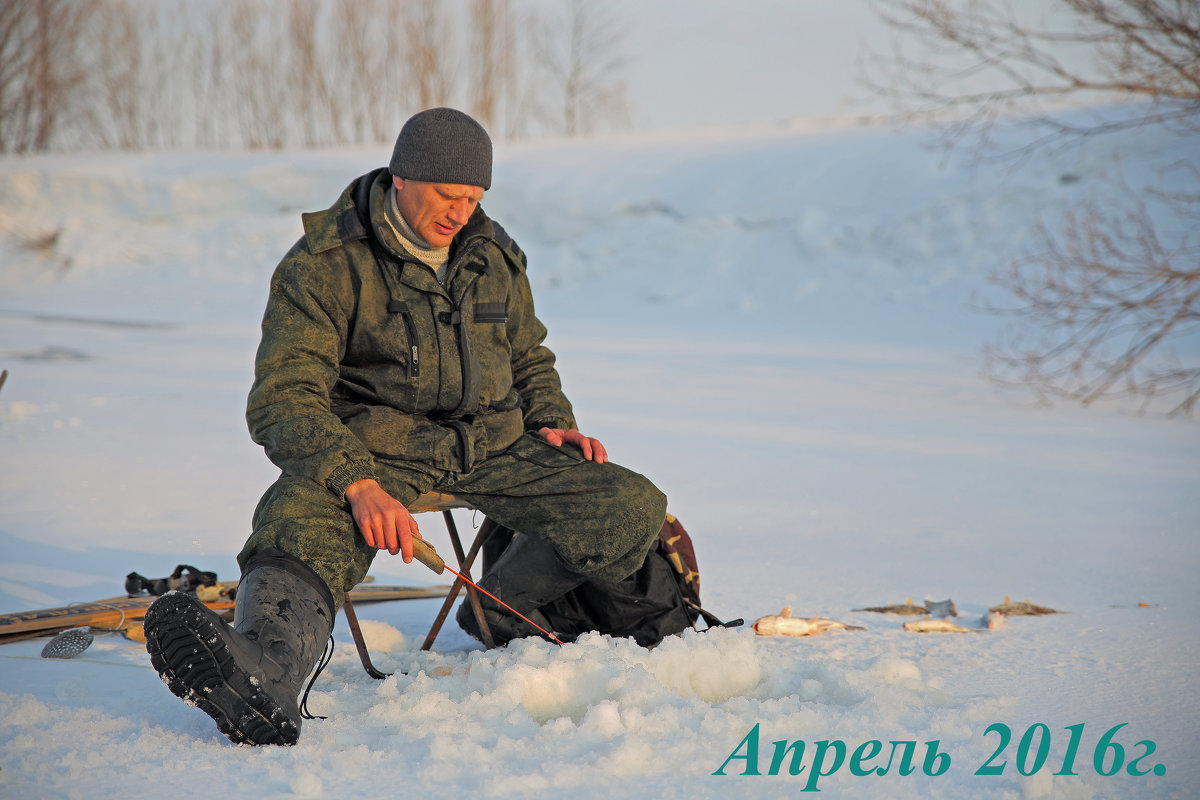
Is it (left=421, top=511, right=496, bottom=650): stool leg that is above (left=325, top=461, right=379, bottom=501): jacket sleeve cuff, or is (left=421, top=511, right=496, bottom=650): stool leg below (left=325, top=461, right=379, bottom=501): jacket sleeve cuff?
below

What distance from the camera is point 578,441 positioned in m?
2.75

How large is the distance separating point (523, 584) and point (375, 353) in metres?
0.71

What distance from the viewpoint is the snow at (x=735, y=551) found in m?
2.00

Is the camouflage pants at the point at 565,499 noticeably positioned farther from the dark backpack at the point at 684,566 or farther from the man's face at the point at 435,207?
the man's face at the point at 435,207

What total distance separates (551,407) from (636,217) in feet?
46.9

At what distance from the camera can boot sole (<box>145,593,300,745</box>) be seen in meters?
1.87

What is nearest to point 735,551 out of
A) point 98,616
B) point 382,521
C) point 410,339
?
point 410,339

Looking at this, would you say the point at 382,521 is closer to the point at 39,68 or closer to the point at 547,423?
the point at 547,423

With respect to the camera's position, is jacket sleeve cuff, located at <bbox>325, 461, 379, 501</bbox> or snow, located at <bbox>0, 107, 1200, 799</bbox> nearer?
snow, located at <bbox>0, 107, 1200, 799</bbox>

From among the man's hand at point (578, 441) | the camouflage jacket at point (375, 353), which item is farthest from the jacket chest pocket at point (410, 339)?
the man's hand at point (578, 441)

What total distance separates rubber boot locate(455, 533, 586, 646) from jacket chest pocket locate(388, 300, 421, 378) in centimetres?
56

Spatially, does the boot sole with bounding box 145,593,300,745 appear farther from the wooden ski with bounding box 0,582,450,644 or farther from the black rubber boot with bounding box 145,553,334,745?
the wooden ski with bounding box 0,582,450,644

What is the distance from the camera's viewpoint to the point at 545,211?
1745 cm

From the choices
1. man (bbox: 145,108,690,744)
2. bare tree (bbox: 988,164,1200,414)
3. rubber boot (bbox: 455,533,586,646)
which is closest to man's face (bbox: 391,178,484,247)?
man (bbox: 145,108,690,744)
